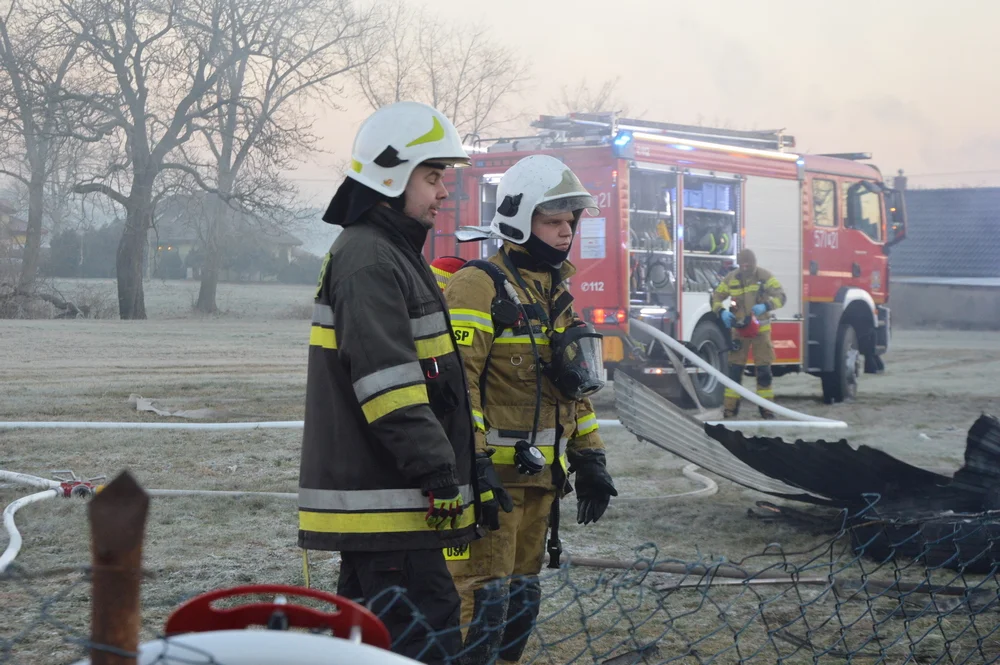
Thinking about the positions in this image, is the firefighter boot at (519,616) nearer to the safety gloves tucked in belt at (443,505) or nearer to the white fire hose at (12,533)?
the safety gloves tucked in belt at (443,505)

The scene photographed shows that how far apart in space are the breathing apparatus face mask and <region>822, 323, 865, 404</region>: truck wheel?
32.4 ft

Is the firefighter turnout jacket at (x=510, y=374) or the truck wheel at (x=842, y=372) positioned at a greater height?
the firefighter turnout jacket at (x=510, y=374)

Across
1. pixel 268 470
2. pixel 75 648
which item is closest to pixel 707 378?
pixel 268 470

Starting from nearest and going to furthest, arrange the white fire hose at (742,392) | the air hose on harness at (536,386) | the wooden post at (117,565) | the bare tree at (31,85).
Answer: the wooden post at (117,565), the air hose on harness at (536,386), the white fire hose at (742,392), the bare tree at (31,85)

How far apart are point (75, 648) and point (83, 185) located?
2334 cm

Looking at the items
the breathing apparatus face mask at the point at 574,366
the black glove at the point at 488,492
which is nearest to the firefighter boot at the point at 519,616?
the black glove at the point at 488,492

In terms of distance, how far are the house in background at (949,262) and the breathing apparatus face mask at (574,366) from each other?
1286 inches

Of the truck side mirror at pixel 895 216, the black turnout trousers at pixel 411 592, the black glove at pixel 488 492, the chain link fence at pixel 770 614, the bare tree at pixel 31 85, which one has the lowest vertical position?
the chain link fence at pixel 770 614

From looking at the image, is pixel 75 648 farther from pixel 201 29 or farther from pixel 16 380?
pixel 201 29

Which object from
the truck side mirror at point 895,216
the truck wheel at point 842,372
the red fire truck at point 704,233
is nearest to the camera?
the red fire truck at point 704,233

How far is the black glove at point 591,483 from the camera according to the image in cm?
362

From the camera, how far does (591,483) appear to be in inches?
143

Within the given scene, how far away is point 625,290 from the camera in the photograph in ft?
34.4

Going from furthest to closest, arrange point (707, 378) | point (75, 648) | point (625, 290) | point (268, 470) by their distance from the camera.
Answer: point (707, 378)
point (625, 290)
point (268, 470)
point (75, 648)
